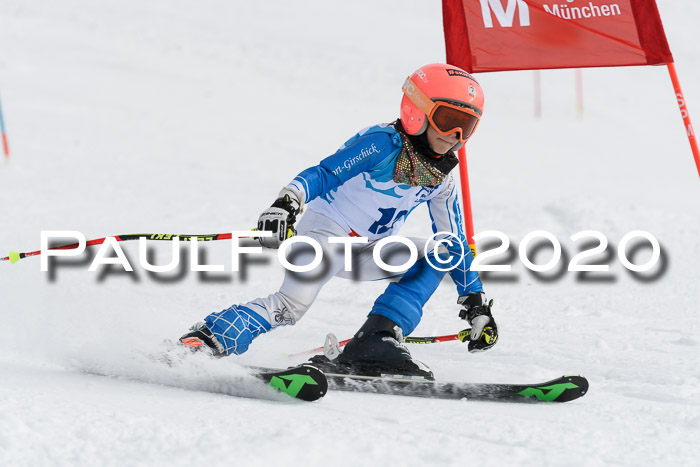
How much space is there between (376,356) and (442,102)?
4.13 ft

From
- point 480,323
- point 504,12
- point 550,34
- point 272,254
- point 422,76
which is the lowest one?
point 480,323

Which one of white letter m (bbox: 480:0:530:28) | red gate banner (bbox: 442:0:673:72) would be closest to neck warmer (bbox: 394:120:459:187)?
red gate banner (bbox: 442:0:673:72)

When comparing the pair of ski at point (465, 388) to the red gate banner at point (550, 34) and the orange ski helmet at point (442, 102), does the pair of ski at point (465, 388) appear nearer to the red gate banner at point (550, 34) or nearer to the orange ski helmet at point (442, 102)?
the orange ski helmet at point (442, 102)

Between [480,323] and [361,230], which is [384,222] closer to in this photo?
[361,230]

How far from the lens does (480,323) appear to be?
393 centimetres

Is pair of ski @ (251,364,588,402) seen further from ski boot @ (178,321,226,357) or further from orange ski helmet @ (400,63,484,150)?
orange ski helmet @ (400,63,484,150)

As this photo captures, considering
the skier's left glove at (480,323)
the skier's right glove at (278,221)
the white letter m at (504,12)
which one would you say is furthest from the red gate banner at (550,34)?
the skier's right glove at (278,221)

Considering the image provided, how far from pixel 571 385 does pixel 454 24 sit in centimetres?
305

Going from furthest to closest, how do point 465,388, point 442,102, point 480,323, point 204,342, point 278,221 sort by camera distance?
point 480,323
point 442,102
point 204,342
point 465,388
point 278,221

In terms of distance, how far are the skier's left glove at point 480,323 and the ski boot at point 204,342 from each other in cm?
128

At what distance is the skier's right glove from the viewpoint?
322cm

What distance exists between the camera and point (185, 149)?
11.5m

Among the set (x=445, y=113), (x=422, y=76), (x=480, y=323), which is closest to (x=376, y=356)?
(x=480, y=323)

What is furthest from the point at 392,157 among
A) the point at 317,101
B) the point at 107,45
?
the point at 107,45
